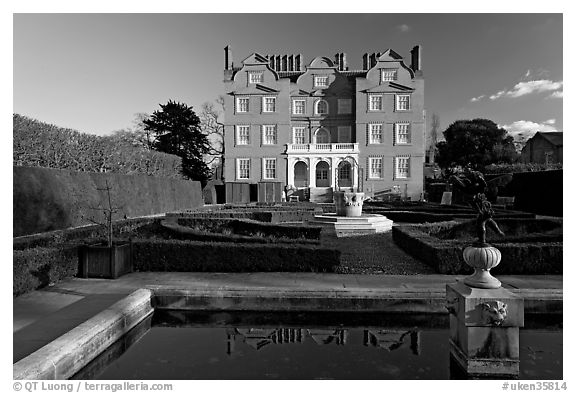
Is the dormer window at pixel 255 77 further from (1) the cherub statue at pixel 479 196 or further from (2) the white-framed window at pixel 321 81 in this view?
(1) the cherub statue at pixel 479 196

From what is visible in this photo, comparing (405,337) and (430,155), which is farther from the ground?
(430,155)

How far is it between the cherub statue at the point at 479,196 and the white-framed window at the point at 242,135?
34.2 m

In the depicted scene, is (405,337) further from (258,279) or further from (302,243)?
(302,243)

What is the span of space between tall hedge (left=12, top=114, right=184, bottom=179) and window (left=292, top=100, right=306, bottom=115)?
1732 cm

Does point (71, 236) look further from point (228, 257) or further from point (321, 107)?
point (321, 107)

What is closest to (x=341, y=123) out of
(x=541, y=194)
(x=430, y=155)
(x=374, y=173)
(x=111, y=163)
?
(x=374, y=173)

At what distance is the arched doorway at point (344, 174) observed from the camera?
36875 millimetres

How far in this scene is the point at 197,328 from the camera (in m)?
5.40

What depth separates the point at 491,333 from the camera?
4.03 meters

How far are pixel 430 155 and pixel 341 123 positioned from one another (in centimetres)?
5031

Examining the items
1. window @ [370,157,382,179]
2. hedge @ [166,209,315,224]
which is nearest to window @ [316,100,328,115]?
window @ [370,157,382,179]

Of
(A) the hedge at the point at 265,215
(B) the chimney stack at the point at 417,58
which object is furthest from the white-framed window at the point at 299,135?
(A) the hedge at the point at 265,215

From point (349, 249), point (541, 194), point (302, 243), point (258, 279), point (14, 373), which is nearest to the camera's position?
point (14, 373)

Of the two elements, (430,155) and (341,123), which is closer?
(341,123)
